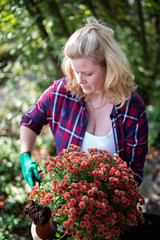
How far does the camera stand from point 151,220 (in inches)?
61.0

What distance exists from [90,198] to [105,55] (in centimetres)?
90

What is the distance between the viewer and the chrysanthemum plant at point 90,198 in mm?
866

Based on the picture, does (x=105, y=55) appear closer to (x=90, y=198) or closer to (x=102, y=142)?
(x=102, y=142)

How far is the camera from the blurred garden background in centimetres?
225

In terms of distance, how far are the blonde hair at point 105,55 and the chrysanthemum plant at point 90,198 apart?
0.57m

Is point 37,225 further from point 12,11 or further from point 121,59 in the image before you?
point 12,11

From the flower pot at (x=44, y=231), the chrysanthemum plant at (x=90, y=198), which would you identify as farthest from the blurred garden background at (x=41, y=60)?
the chrysanthemum plant at (x=90, y=198)

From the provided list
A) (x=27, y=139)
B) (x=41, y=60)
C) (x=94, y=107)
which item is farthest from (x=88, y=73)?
(x=41, y=60)

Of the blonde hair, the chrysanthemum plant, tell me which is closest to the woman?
the blonde hair

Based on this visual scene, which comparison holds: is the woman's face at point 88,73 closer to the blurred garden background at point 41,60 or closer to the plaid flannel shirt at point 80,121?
the plaid flannel shirt at point 80,121

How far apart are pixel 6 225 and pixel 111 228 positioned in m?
1.49

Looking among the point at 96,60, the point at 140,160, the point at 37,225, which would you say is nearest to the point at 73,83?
the point at 96,60

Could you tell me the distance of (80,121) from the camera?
1.62 m

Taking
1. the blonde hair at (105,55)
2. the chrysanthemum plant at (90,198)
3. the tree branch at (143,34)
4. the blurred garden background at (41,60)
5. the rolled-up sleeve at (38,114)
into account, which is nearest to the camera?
the chrysanthemum plant at (90,198)
